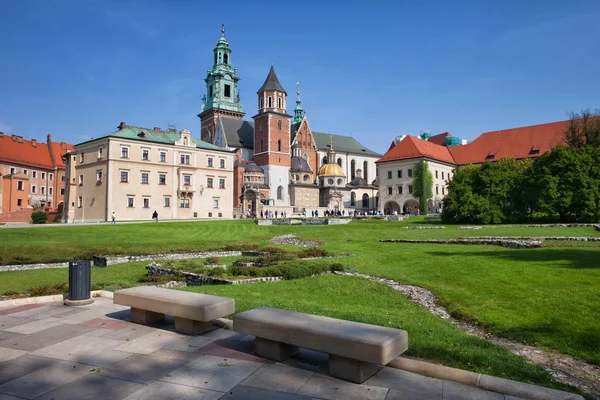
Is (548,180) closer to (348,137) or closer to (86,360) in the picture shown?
(86,360)

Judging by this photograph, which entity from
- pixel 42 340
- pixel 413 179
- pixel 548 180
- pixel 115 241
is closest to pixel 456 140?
pixel 413 179

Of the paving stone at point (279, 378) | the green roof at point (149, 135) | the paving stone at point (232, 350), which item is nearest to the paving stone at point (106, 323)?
the paving stone at point (232, 350)

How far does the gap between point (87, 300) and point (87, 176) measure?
50.8 m

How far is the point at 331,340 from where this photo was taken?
4953mm

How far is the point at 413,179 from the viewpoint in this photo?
70438 mm

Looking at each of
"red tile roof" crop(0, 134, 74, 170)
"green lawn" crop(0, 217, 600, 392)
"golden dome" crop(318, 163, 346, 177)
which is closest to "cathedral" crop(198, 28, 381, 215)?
"golden dome" crop(318, 163, 346, 177)

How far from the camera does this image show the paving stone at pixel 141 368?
16.4 ft

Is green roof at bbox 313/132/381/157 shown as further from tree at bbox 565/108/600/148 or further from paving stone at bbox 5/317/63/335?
paving stone at bbox 5/317/63/335

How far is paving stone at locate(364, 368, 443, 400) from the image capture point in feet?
14.6

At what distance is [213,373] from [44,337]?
3398mm

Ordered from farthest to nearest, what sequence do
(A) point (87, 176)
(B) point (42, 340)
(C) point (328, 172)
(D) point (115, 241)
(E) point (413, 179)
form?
(C) point (328, 172) → (E) point (413, 179) → (A) point (87, 176) → (D) point (115, 241) → (B) point (42, 340)

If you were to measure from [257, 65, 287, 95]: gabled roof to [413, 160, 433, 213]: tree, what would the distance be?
30.3 m

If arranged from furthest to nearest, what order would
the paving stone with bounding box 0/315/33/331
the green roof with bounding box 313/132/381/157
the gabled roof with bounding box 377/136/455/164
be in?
the green roof with bounding box 313/132/381/157 → the gabled roof with bounding box 377/136/455/164 → the paving stone with bounding box 0/315/33/331

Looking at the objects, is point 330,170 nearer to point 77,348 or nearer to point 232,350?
point 232,350
